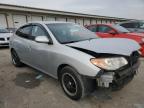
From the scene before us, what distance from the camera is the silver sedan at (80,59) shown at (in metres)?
2.81

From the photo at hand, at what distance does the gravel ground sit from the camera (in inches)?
124

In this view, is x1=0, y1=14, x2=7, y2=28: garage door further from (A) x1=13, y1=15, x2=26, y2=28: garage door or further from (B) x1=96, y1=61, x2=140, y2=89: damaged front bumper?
(B) x1=96, y1=61, x2=140, y2=89: damaged front bumper

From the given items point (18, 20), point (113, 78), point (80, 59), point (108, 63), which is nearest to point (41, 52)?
point (80, 59)

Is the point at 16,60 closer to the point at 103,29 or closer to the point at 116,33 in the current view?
the point at 116,33

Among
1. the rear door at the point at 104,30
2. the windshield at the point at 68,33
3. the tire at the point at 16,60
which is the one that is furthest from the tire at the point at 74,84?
the rear door at the point at 104,30

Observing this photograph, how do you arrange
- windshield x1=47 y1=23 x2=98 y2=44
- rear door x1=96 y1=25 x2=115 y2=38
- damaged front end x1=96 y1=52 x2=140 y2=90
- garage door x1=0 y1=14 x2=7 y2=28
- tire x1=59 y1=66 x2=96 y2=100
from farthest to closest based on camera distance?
garage door x1=0 y1=14 x2=7 y2=28 < rear door x1=96 y1=25 x2=115 y2=38 < windshield x1=47 y1=23 x2=98 y2=44 < tire x1=59 y1=66 x2=96 y2=100 < damaged front end x1=96 y1=52 x2=140 y2=90

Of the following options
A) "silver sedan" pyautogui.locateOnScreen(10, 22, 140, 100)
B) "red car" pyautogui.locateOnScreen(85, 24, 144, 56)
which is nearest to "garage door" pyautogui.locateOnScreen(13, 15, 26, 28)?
"red car" pyautogui.locateOnScreen(85, 24, 144, 56)

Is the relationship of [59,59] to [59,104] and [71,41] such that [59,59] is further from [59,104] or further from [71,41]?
[59,104]

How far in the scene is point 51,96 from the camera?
354 cm

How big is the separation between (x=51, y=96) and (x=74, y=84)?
65cm

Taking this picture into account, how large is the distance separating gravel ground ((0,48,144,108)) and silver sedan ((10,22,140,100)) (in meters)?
0.26

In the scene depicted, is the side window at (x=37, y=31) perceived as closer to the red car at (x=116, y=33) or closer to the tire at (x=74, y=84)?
the tire at (x=74, y=84)

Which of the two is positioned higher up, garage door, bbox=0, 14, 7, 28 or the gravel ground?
garage door, bbox=0, 14, 7, 28

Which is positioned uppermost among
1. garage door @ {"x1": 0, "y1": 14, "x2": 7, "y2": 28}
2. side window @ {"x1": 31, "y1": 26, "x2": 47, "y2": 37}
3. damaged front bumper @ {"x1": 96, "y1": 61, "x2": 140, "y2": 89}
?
garage door @ {"x1": 0, "y1": 14, "x2": 7, "y2": 28}
